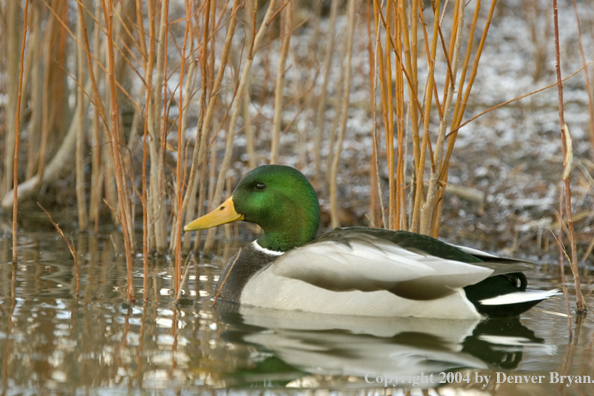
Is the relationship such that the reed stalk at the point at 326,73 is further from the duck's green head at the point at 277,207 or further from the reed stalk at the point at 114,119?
the reed stalk at the point at 114,119

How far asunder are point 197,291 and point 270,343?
112 centimetres

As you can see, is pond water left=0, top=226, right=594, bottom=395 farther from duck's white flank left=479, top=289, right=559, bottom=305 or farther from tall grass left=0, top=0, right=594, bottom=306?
tall grass left=0, top=0, right=594, bottom=306

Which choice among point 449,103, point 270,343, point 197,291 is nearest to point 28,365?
point 270,343

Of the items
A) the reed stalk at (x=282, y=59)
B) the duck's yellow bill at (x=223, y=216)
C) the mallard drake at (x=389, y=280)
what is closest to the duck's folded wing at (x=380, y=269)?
the mallard drake at (x=389, y=280)

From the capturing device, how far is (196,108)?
877cm

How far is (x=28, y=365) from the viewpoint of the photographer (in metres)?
2.79

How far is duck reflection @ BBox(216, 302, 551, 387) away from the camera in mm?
2953

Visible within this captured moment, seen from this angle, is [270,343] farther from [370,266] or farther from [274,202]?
[274,202]

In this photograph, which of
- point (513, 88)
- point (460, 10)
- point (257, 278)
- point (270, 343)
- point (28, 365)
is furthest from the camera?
point (513, 88)

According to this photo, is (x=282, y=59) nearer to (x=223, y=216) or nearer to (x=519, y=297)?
(x=223, y=216)

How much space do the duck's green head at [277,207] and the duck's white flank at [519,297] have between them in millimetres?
1093

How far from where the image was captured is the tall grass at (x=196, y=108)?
3.67 meters

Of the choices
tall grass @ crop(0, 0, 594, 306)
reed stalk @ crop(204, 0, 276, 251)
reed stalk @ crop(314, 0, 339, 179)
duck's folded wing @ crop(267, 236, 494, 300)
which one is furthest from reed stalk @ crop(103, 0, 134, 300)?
reed stalk @ crop(314, 0, 339, 179)

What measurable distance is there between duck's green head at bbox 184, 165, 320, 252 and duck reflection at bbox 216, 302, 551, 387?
0.52m
